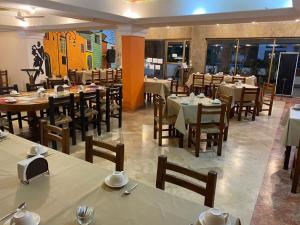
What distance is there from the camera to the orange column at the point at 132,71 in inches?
257

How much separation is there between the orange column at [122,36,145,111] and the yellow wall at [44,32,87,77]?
4856 millimetres

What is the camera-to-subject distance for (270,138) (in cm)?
483

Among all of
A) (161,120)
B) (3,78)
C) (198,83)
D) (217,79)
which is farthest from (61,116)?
(3,78)

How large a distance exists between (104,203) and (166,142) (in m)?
3.09

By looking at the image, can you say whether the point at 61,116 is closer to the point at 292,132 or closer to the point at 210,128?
the point at 210,128

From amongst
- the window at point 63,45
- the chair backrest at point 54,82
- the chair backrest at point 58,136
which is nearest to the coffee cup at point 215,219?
the chair backrest at point 58,136

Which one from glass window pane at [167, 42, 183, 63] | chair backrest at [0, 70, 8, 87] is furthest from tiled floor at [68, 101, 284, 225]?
glass window pane at [167, 42, 183, 63]

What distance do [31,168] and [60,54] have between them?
976 centimetres

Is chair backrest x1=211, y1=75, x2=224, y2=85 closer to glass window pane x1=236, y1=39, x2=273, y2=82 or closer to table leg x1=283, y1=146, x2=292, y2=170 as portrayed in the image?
glass window pane x1=236, y1=39, x2=273, y2=82

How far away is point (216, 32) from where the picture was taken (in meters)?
10.2

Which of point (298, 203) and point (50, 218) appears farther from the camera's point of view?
point (298, 203)

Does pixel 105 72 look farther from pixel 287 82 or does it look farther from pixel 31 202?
pixel 31 202

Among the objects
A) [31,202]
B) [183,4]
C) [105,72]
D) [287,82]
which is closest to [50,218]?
[31,202]

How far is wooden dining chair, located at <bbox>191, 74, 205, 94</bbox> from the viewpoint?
8.54 metres
